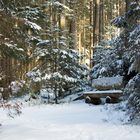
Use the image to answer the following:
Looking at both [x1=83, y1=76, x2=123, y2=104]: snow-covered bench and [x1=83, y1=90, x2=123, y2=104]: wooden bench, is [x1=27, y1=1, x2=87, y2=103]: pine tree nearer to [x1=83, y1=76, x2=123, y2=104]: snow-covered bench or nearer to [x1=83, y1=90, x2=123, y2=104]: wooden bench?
[x1=83, y1=76, x2=123, y2=104]: snow-covered bench

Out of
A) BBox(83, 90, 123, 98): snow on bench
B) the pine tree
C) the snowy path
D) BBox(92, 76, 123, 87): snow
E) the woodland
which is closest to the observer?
the snowy path

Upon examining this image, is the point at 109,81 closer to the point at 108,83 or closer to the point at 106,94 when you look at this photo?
the point at 108,83

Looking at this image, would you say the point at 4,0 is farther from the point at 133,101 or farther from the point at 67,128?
the point at 133,101

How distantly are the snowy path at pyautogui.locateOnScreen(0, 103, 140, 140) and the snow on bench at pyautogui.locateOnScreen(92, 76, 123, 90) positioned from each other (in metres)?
3.96

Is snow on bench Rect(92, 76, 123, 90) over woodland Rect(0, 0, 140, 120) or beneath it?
beneath

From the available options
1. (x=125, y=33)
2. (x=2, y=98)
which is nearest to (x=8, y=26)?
(x=2, y=98)

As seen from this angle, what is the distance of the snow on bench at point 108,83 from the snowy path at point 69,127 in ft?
13.0

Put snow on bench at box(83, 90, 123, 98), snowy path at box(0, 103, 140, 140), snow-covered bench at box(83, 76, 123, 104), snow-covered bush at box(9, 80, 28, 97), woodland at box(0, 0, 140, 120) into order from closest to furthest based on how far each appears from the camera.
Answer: snow-covered bush at box(9, 80, 28, 97), snowy path at box(0, 103, 140, 140), woodland at box(0, 0, 140, 120), snow on bench at box(83, 90, 123, 98), snow-covered bench at box(83, 76, 123, 104)

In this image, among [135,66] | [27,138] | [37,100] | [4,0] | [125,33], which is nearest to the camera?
[27,138]

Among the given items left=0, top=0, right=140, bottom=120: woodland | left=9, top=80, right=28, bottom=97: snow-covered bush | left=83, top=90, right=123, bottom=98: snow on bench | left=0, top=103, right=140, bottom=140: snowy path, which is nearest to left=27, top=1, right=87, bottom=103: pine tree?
left=0, top=0, right=140, bottom=120: woodland

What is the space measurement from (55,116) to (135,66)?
4.34 meters

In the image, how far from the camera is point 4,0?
1163 cm

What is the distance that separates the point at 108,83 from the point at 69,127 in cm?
916

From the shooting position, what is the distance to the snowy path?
422 inches
